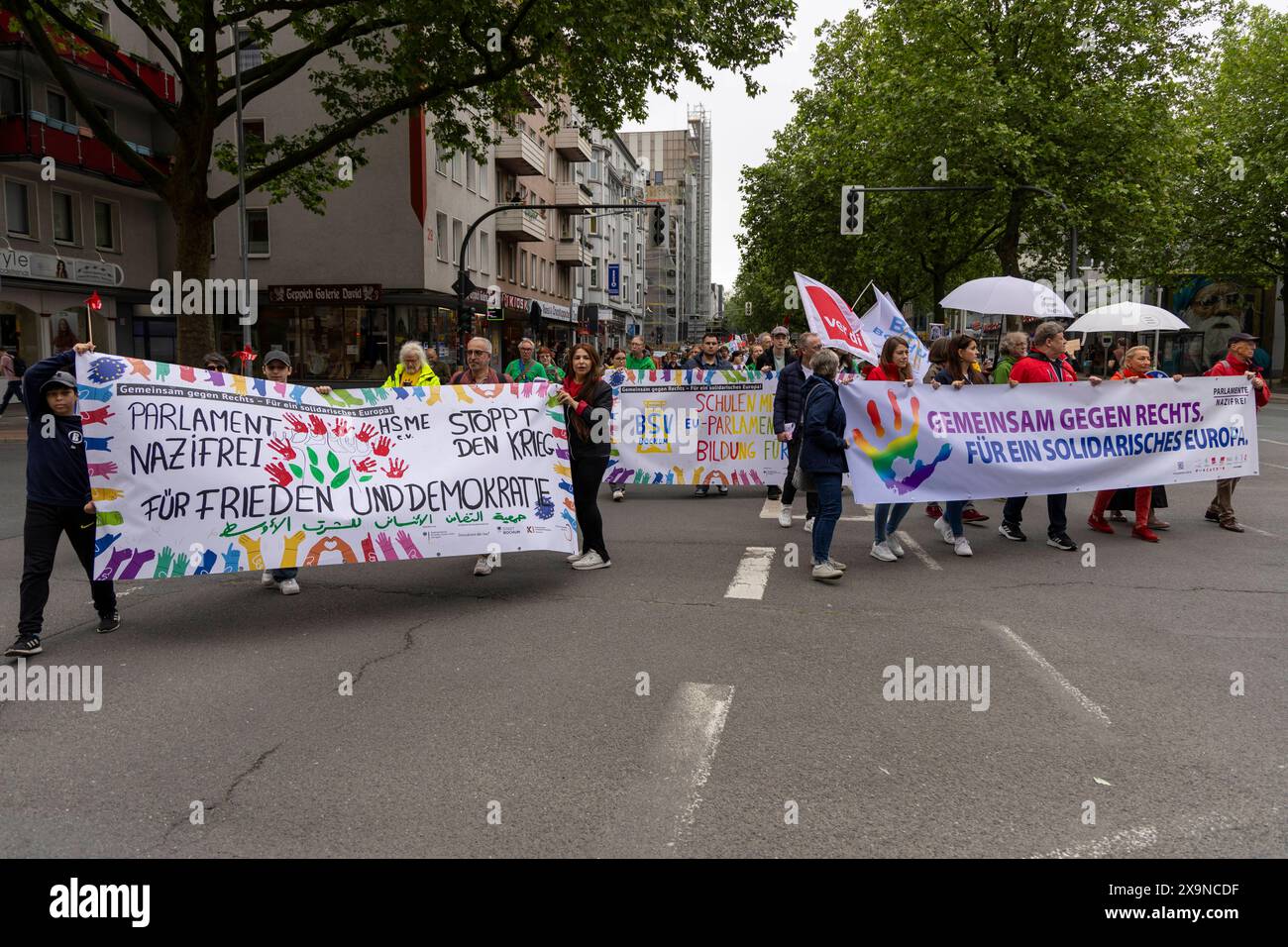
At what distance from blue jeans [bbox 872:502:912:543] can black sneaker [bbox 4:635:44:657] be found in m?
6.13

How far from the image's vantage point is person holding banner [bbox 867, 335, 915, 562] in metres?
8.41

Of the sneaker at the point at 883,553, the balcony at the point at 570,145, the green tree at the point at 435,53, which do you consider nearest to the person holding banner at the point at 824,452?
the sneaker at the point at 883,553

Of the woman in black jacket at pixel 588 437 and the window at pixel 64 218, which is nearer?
the woman in black jacket at pixel 588 437

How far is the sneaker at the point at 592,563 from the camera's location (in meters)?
8.01

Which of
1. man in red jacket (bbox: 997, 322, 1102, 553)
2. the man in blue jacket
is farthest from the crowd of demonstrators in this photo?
man in red jacket (bbox: 997, 322, 1102, 553)

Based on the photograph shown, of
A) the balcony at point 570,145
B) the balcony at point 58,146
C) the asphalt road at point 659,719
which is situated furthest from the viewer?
the balcony at point 570,145

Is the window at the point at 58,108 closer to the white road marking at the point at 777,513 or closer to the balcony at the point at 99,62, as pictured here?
the balcony at the point at 99,62

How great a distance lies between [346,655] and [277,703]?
2.65 feet

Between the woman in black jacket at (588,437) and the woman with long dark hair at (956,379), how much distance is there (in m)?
3.07

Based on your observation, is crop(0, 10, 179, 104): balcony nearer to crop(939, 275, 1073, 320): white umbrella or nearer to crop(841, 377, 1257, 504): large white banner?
crop(939, 275, 1073, 320): white umbrella

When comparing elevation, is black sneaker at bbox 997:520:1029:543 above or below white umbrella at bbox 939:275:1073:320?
below

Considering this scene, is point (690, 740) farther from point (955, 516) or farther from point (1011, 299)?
point (1011, 299)

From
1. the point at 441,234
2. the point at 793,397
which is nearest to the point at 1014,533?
the point at 793,397
